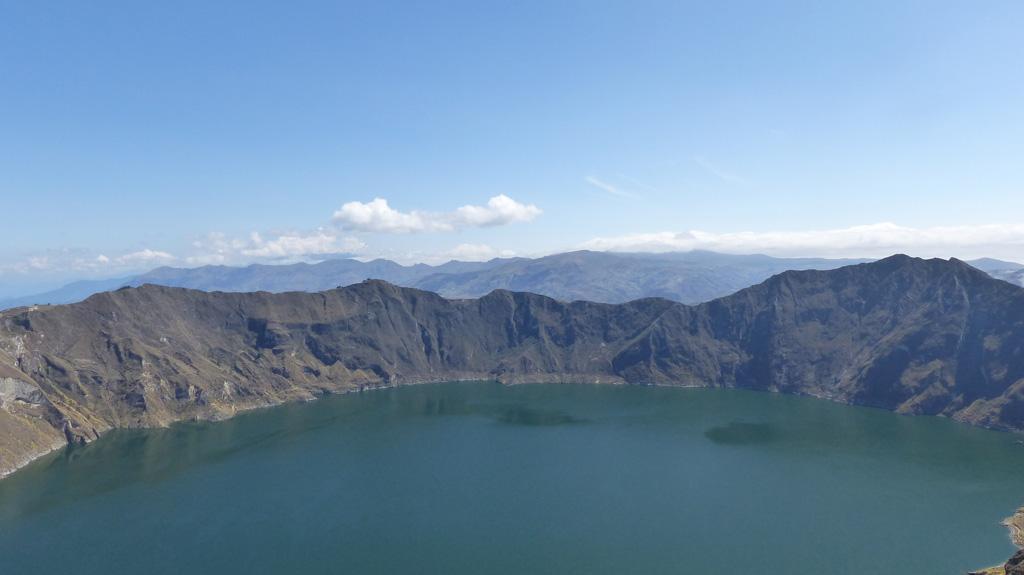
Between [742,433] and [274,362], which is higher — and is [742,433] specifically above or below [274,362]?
below

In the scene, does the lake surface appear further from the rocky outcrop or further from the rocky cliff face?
the rocky cliff face

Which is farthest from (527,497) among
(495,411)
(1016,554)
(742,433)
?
(495,411)

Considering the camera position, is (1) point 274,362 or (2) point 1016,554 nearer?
(2) point 1016,554

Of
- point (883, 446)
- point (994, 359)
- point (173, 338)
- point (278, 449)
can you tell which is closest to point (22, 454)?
point (278, 449)

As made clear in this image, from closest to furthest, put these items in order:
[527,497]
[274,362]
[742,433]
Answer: [527,497]
[742,433]
[274,362]

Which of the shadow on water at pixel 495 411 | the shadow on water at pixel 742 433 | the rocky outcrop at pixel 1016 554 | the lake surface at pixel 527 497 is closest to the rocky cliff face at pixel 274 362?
the lake surface at pixel 527 497

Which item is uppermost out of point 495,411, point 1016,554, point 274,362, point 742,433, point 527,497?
point 274,362

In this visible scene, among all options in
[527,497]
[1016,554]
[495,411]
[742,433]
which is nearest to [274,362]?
[495,411]

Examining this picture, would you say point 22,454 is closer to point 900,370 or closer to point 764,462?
point 764,462

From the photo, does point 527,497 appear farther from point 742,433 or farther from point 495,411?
point 495,411

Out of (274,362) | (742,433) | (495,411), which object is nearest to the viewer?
(742,433)
